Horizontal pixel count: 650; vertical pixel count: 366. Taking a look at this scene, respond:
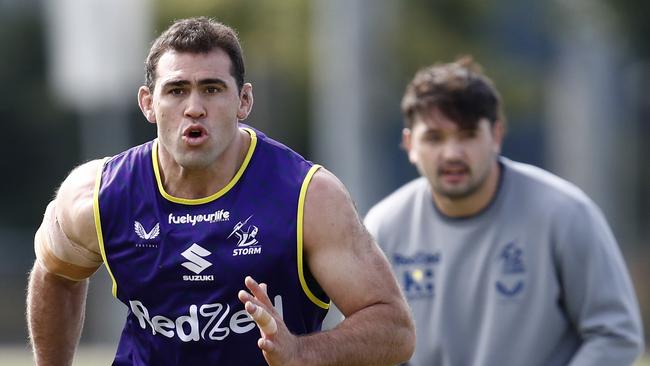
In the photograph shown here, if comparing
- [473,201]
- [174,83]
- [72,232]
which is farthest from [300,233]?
[473,201]

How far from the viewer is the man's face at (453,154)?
274 inches

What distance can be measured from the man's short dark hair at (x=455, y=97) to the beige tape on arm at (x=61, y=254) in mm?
2015

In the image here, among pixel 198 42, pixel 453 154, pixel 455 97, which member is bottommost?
pixel 453 154

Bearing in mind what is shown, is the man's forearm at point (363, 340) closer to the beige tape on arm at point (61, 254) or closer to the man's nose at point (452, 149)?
the beige tape on arm at point (61, 254)

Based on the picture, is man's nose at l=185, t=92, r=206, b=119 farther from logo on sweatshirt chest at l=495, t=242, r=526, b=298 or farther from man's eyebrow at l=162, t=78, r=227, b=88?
logo on sweatshirt chest at l=495, t=242, r=526, b=298

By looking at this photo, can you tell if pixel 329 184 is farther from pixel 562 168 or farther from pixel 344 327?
pixel 562 168

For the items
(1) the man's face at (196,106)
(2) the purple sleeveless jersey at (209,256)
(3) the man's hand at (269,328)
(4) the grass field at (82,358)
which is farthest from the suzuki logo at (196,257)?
(4) the grass field at (82,358)

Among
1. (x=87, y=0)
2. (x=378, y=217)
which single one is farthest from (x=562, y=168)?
(x=378, y=217)

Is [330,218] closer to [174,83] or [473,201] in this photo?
[174,83]

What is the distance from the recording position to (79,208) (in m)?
5.74

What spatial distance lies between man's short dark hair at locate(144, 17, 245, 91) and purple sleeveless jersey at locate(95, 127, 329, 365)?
332 mm

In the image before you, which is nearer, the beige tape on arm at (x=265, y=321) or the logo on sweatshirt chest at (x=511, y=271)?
the beige tape on arm at (x=265, y=321)

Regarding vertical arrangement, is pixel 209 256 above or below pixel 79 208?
below

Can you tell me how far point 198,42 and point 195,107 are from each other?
262mm
